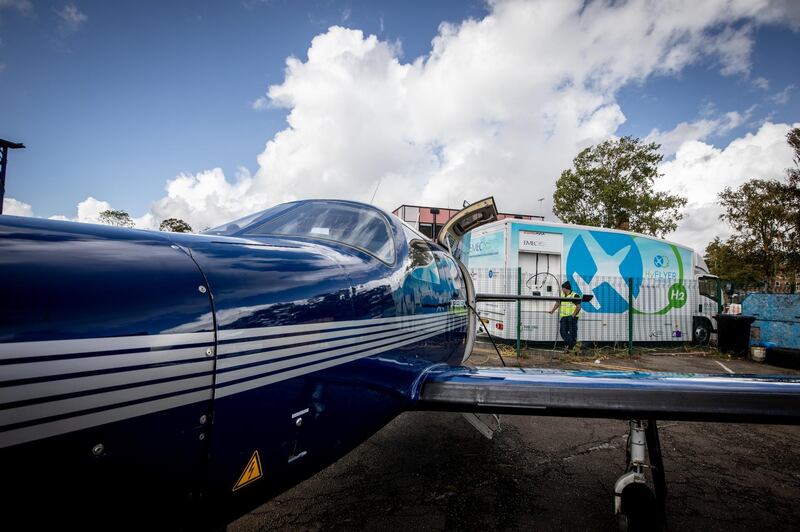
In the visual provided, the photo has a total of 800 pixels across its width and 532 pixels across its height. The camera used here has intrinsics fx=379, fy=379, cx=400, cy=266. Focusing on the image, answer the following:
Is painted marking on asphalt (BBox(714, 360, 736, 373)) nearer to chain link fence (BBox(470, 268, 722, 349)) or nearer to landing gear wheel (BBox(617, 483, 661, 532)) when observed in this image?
chain link fence (BBox(470, 268, 722, 349))

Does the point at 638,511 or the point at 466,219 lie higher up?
the point at 466,219

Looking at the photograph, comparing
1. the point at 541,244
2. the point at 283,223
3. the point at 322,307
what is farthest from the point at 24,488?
the point at 541,244

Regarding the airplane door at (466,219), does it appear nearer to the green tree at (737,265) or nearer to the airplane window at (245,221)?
the airplane window at (245,221)

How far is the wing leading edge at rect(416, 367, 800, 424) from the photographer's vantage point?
2207mm

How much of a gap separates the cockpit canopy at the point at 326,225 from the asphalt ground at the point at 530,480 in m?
1.89

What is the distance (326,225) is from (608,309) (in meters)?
10.4

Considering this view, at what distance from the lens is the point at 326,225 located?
275 cm

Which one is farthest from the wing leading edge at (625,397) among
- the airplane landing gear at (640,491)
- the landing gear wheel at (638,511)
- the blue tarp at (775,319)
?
the blue tarp at (775,319)

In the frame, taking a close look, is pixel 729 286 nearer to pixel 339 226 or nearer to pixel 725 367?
pixel 725 367

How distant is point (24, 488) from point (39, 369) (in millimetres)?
225

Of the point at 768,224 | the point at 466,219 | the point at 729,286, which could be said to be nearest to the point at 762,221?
the point at 768,224

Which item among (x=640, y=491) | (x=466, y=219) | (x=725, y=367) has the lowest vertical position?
(x=725, y=367)

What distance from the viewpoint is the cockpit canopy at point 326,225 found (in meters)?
2.62

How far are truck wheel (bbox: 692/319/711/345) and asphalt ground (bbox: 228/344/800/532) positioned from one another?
7921 mm
